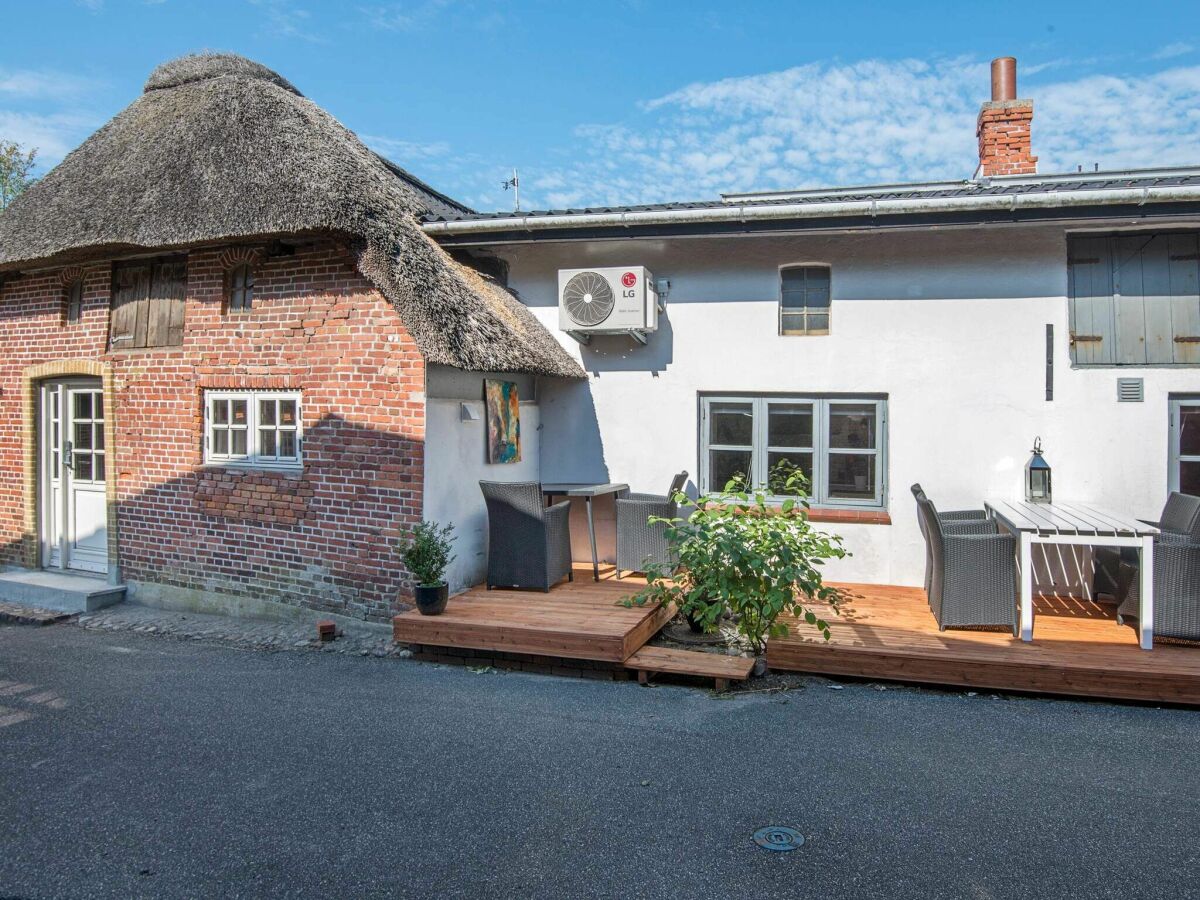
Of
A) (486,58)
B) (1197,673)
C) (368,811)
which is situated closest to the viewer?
(368,811)

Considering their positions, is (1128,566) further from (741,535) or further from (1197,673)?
(741,535)

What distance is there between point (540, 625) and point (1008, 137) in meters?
7.91

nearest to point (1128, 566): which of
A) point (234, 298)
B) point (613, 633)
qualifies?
point (613, 633)

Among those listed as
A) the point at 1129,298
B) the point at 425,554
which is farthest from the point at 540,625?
the point at 1129,298

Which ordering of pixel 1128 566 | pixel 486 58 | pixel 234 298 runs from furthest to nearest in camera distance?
pixel 486 58, pixel 234 298, pixel 1128 566

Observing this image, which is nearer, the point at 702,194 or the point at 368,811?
the point at 368,811

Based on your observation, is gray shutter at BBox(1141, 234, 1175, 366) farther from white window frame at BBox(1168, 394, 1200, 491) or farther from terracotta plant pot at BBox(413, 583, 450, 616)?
terracotta plant pot at BBox(413, 583, 450, 616)

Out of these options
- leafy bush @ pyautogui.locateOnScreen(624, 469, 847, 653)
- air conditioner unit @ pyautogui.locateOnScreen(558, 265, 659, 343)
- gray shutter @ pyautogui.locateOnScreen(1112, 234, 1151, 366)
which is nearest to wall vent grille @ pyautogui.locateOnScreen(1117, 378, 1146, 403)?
gray shutter @ pyautogui.locateOnScreen(1112, 234, 1151, 366)

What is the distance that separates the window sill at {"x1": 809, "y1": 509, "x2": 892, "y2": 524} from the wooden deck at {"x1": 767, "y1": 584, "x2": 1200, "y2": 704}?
56.0 inches

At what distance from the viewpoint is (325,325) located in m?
6.63

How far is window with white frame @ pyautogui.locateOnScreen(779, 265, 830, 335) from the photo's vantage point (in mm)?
7703

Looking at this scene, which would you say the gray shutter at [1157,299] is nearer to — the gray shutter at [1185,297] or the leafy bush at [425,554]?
the gray shutter at [1185,297]

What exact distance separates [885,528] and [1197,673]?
290cm

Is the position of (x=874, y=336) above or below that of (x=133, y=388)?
above
